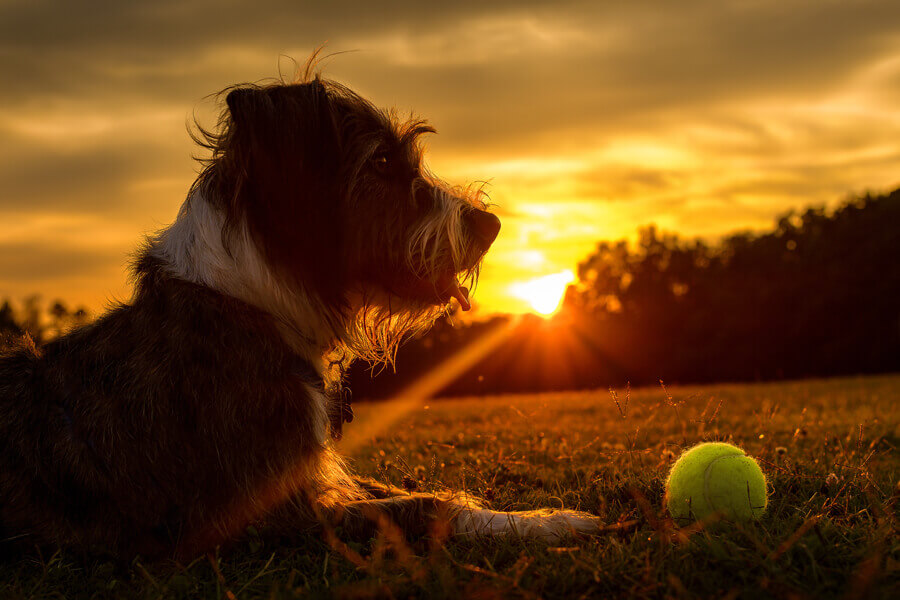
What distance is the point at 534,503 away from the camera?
452cm

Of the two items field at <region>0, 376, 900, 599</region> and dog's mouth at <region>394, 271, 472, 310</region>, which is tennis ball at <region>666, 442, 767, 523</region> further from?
dog's mouth at <region>394, 271, 472, 310</region>

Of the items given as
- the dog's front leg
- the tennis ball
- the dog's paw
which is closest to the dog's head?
the dog's front leg

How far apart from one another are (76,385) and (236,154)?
1.51m

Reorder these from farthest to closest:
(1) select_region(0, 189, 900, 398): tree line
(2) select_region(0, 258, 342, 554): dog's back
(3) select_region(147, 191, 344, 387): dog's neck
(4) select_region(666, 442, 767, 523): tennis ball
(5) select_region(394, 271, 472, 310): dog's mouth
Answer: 1. (1) select_region(0, 189, 900, 398): tree line
2. (5) select_region(394, 271, 472, 310): dog's mouth
3. (3) select_region(147, 191, 344, 387): dog's neck
4. (4) select_region(666, 442, 767, 523): tennis ball
5. (2) select_region(0, 258, 342, 554): dog's back

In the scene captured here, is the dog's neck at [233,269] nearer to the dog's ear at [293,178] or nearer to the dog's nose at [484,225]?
the dog's ear at [293,178]

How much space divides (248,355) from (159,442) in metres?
0.61

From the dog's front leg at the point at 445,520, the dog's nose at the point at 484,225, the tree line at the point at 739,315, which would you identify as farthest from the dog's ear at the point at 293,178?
the tree line at the point at 739,315

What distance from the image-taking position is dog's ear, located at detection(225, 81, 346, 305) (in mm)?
3930

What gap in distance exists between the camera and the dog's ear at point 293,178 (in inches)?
155

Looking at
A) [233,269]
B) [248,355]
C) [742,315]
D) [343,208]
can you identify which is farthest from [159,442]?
[742,315]

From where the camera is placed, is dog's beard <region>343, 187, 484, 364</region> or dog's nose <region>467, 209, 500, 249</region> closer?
dog's beard <region>343, 187, 484, 364</region>

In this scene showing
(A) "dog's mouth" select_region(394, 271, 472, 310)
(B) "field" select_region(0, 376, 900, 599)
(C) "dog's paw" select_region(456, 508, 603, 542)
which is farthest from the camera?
(A) "dog's mouth" select_region(394, 271, 472, 310)

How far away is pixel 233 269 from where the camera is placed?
3.90m

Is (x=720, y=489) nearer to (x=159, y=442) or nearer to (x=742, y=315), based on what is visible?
(x=159, y=442)
